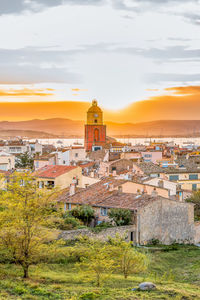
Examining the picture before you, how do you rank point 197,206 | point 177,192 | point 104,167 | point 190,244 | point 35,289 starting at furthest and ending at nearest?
point 104,167 < point 177,192 < point 197,206 < point 190,244 < point 35,289

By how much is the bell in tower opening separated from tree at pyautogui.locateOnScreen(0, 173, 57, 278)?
13483 centimetres

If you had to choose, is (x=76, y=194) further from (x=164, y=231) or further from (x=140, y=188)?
(x=164, y=231)

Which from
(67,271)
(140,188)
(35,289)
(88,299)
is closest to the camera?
(88,299)

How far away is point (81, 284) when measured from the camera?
21.3 m

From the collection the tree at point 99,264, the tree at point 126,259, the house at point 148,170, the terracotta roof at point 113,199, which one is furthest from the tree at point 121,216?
the house at point 148,170

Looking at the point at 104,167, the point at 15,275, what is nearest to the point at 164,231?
the point at 15,275

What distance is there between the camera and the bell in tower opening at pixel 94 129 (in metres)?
160

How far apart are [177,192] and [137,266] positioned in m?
29.7

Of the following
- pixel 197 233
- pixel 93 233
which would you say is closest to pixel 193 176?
pixel 197 233

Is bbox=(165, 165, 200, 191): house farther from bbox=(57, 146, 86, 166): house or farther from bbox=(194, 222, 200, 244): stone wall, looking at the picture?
bbox=(57, 146, 86, 166): house

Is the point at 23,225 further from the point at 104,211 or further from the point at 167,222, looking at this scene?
the point at 167,222

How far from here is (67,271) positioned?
24422 millimetres

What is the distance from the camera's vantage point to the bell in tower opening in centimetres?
15988

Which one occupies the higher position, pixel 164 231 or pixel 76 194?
pixel 76 194
